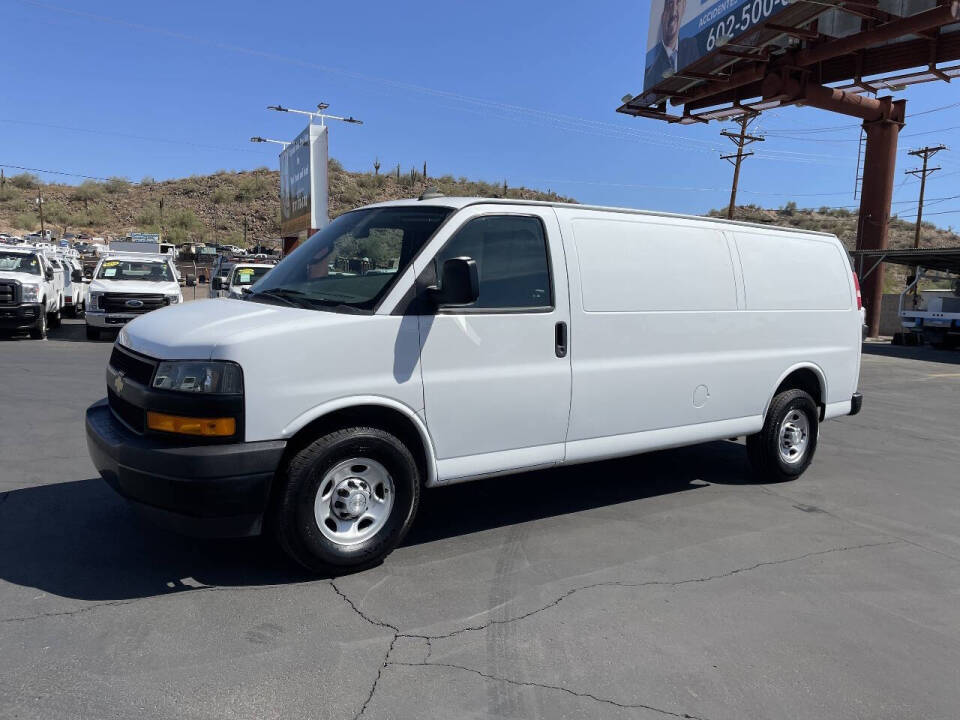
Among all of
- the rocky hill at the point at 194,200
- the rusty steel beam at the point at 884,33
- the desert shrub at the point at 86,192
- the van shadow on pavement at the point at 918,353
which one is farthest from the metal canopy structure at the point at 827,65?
the desert shrub at the point at 86,192

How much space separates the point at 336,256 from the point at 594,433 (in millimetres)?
2068

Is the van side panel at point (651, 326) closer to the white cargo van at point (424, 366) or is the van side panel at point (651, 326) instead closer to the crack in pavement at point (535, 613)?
the white cargo van at point (424, 366)

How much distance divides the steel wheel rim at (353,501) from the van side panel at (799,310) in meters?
3.23

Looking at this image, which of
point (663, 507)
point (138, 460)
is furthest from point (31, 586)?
point (663, 507)

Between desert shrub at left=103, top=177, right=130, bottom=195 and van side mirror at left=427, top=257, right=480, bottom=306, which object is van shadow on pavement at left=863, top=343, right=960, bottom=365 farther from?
desert shrub at left=103, top=177, right=130, bottom=195

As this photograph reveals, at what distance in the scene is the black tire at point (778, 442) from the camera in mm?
6181

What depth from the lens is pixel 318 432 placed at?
3.98m

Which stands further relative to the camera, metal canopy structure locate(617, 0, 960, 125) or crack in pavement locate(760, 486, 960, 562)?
metal canopy structure locate(617, 0, 960, 125)

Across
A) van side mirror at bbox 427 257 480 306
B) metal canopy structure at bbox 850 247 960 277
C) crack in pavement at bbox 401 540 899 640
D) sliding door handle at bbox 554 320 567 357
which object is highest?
metal canopy structure at bbox 850 247 960 277

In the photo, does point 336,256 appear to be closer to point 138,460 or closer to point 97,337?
point 138,460

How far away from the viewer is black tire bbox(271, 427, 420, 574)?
3805 mm

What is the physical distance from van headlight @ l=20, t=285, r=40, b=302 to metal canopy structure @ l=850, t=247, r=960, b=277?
24828 millimetres

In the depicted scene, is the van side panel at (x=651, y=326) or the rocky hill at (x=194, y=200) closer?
the van side panel at (x=651, y=326)

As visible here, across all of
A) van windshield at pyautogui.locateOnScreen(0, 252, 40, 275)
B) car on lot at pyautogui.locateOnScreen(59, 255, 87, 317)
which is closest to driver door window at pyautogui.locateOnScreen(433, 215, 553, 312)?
van windshield at pyautogui.locateOnScreen(0, 252, 40, 275)
